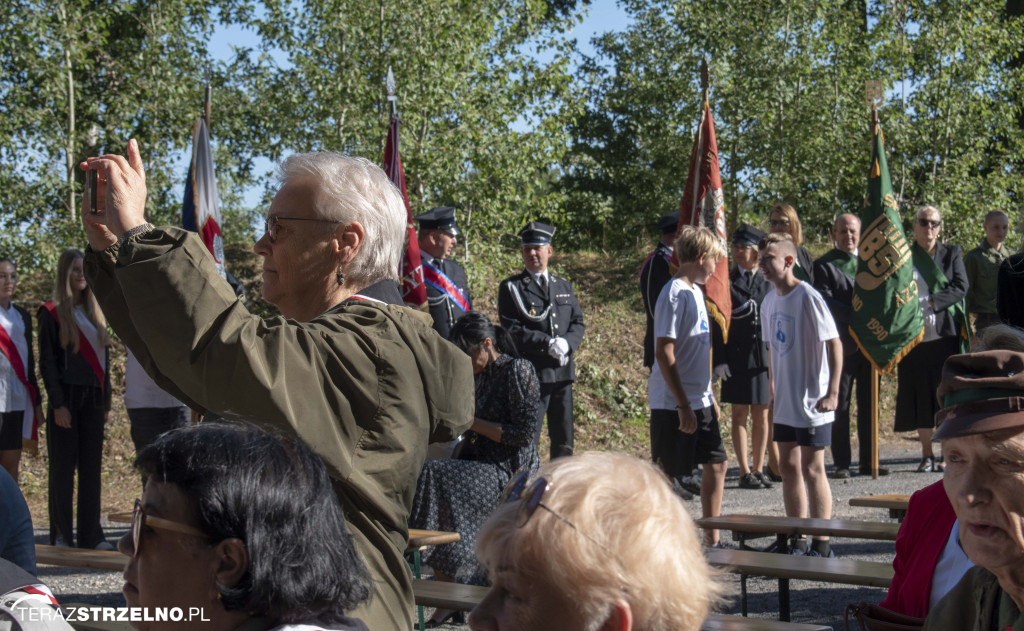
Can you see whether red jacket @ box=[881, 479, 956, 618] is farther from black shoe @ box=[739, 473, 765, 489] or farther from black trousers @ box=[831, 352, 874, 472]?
black trousers @ box=[831, 352, 874, 472]

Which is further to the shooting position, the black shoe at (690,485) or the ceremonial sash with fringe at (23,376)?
the black shoe at (690,485)

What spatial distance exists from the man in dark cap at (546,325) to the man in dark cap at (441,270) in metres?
0.43

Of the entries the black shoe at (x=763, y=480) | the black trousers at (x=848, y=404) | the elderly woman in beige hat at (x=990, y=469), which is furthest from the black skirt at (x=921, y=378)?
the elderly woman in beige hat at (x=990, y=469)

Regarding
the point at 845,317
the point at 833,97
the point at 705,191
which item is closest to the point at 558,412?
the point at 705,191

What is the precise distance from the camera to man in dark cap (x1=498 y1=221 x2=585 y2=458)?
872 centimetres

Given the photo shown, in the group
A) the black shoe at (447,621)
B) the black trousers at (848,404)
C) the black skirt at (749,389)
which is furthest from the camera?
the black trousers at (848,404)

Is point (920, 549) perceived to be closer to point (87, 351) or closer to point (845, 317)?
point (87, 351)

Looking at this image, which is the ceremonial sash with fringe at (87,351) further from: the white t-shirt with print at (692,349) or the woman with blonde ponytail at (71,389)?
the white t-shirt with print at (692,349)

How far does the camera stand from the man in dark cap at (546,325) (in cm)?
872

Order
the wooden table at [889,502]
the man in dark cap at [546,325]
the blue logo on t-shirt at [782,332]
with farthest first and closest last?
1. the man in dark cap at [546,325]
2. the blue logo on t-shirt at [782,332]
3. the wooden table at [889,502]

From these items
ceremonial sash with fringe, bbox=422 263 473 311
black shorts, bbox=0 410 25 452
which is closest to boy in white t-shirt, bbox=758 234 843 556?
ceremonial sash with fringe, bbox=422 263 473 311

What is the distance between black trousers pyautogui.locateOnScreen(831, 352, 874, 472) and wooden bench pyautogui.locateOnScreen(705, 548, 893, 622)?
5.02 meters

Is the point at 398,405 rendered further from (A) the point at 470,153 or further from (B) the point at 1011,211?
(B) the point at 1011,211

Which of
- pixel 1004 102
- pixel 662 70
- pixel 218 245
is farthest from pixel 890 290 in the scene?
pixel 1004 102
